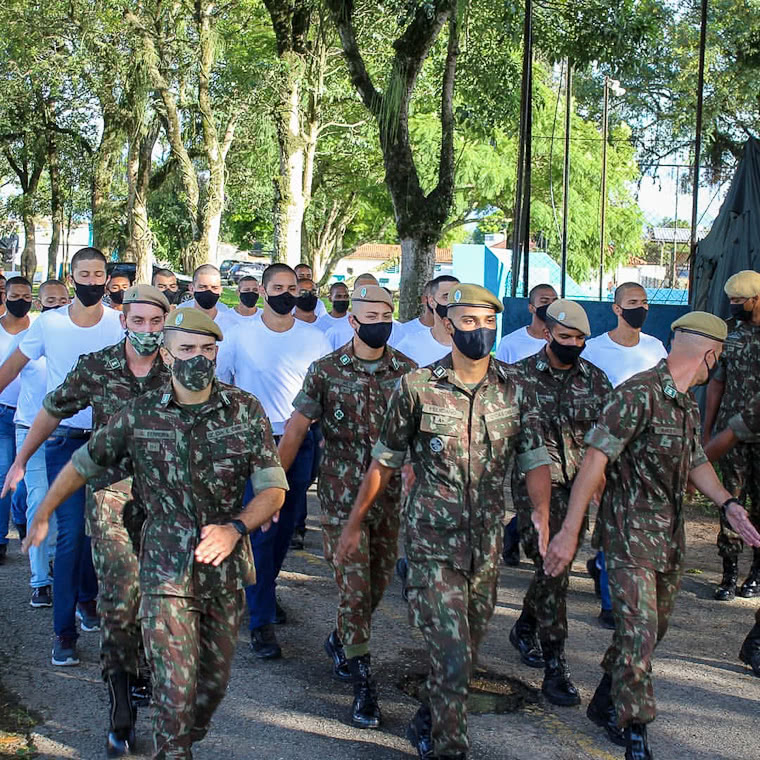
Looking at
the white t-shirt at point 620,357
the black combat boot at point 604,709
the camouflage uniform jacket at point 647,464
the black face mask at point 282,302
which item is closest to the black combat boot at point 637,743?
the black combat boot at point 604,709

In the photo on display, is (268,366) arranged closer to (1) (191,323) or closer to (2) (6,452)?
(2) (6,452)

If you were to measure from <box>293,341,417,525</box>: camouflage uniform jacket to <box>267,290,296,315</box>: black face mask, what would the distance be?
1490 mm

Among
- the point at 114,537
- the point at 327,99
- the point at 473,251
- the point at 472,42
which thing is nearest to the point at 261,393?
the point at 114,537

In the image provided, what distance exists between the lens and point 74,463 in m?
4.69

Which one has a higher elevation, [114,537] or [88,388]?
[88,388]

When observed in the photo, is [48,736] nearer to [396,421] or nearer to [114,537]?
[114,537]

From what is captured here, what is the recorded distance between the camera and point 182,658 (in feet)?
14.5

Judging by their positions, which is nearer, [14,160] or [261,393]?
[261,393]

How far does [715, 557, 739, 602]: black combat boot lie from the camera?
7.95 meters

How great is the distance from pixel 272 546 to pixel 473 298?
8.20ft

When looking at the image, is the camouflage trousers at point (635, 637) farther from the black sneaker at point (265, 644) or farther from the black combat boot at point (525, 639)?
the black sneaker at point (265, 644)

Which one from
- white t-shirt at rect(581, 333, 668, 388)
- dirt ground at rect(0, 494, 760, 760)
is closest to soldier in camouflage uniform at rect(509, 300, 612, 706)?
dirt ground at rect(0, 494, 760, 760)

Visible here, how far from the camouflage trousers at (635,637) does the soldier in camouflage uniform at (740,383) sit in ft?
7.84

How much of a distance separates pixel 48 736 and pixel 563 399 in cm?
324
